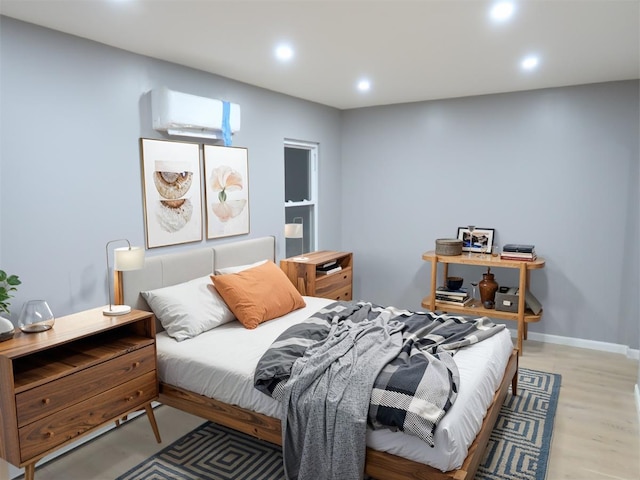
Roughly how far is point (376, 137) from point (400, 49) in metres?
2.23

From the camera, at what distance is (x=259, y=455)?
2.71 m

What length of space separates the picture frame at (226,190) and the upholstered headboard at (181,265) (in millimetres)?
148

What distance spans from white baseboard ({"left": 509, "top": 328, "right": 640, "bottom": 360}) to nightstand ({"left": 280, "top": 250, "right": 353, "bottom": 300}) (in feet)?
5.99

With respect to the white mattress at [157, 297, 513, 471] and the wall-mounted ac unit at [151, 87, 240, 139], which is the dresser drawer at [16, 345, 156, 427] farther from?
the wall-mounted ac unit at [151, 87, 240, 139]

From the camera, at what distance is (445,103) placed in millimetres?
4789

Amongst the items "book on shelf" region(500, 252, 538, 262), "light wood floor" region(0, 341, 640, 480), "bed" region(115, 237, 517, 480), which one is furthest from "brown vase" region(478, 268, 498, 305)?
"bed" region(115, 237, 517, 480)

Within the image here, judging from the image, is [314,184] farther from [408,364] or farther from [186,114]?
[408,364]

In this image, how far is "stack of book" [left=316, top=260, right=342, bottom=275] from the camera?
14.5 ft

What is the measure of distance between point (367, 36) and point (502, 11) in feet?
2.47

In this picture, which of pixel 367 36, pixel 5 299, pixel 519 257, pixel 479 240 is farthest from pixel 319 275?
pixel 5 299

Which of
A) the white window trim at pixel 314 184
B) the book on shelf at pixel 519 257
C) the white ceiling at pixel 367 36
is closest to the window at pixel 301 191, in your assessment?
the white window trim at pixel 314 184

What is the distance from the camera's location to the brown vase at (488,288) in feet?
14.4

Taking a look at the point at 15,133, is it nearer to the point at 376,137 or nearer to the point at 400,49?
the point at 400,49

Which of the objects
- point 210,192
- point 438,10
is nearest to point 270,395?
point 210,192
